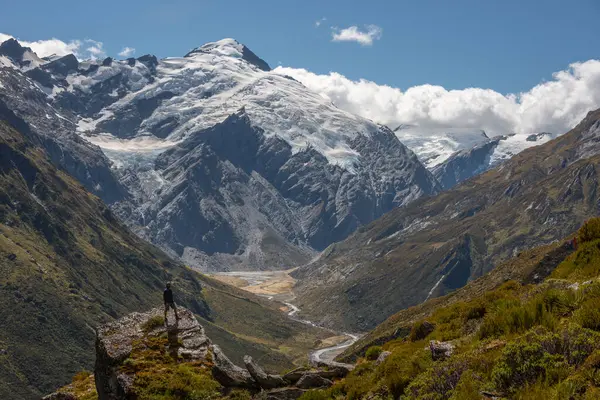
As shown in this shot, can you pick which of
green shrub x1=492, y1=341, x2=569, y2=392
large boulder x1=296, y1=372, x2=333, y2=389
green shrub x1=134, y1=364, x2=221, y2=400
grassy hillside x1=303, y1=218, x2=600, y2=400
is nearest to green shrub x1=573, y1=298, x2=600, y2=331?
grassy hillside x1=303, y1=218, x2=600, y2=400

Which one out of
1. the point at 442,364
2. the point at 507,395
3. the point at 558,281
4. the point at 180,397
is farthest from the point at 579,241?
the point at 180,397

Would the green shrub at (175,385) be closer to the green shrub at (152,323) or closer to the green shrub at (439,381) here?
the green shrub at (152,323)

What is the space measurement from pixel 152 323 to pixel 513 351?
2563 centimetres

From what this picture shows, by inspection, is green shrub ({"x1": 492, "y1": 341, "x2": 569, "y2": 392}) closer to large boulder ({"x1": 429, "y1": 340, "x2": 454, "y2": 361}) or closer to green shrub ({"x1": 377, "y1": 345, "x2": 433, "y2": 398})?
green shrub ({"x1": 377, "y1": 345, "x2": 433, "y2": 398})

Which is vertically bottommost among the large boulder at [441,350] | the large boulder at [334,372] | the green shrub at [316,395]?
the green shrub at [316,395]

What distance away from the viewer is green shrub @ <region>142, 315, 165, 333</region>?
38.0 m

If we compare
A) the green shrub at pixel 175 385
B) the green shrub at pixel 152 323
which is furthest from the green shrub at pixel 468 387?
the green shrub at pixel 152 323

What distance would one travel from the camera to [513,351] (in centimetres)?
1838

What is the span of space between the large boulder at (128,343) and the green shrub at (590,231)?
73.7ft

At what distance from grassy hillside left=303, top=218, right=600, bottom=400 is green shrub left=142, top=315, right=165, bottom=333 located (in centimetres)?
1352

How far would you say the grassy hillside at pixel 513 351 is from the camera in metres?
17.3

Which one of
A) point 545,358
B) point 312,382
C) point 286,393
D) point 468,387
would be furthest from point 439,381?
point 312,382

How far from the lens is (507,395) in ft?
57.4

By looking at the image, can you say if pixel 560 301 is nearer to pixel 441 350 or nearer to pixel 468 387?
pixel 441 350
